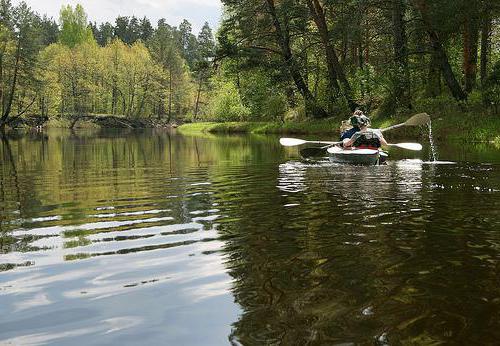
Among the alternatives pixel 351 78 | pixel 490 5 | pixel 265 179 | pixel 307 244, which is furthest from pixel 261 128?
pixel 307 244

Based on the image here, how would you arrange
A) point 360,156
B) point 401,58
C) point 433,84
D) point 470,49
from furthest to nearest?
point 433,84, point 401,58, point 470,49, point 360,156

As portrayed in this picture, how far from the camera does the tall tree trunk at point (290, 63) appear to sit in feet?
129

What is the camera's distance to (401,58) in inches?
1268

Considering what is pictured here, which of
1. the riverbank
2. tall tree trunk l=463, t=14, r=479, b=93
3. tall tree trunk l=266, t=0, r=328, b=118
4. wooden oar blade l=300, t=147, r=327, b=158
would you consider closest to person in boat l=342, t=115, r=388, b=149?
wooden oar blade l=300, t=147, r=327, b=158

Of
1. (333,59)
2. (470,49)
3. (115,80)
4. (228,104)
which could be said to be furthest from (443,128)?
(115,80)

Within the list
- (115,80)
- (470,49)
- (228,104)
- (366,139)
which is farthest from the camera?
(115,80)

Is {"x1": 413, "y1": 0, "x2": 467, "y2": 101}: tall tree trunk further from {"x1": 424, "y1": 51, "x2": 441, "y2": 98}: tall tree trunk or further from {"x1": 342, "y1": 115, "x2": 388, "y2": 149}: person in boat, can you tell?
{"x1": 342, "y1": 115, "x2": 388, "y2": 149}: person in boat

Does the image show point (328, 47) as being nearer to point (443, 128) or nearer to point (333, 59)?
point (333, 59)

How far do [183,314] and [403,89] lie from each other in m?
30.9

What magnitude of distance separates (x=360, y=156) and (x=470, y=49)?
17.2m

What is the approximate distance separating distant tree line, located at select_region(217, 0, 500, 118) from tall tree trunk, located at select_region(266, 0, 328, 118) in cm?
8

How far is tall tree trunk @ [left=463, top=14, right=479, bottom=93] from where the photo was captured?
86.7ft

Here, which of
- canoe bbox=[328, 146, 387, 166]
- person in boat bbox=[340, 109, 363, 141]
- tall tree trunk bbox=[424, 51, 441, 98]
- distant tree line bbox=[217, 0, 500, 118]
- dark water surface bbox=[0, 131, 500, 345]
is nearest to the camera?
dark water surface bbox=[0, 131, 500, 345]

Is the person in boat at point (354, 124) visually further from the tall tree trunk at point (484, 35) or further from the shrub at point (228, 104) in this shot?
the shrub at point (228, 104)
